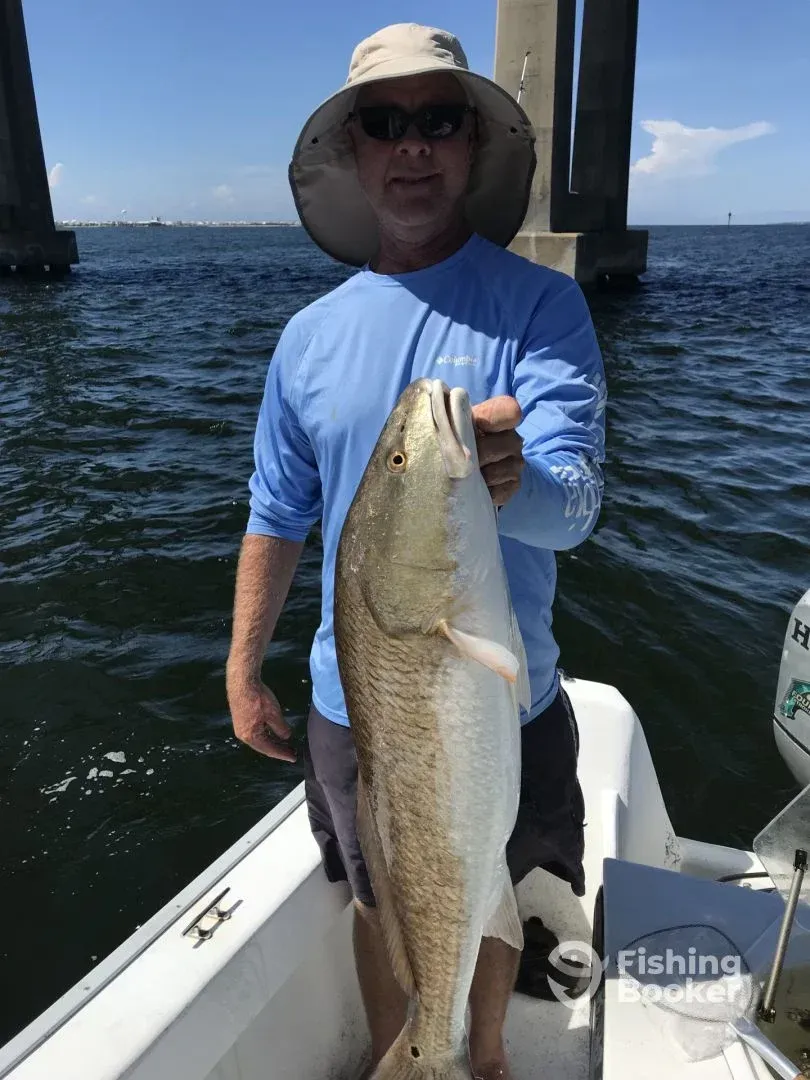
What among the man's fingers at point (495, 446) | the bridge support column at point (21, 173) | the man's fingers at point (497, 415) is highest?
the bridge support column at point (21, 173)

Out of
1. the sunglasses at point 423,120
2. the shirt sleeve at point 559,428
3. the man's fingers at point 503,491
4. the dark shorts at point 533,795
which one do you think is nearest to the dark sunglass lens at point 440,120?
the sunglasses at point 423,120

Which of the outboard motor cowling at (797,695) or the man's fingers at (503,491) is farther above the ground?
the man's fingers at (503,491)

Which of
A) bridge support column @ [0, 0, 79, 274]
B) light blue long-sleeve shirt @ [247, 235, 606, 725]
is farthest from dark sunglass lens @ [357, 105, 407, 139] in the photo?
bridge support column @ [0, 0, 79, 274]

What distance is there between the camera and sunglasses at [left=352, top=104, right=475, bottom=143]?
2.21 metres

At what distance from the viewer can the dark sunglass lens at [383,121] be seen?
2.22 metres

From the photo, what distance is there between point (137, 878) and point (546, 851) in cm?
311

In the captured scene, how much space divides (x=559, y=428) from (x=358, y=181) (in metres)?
1.29

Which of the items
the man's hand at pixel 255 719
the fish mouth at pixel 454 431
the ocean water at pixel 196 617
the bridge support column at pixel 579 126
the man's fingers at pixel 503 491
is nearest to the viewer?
the fish mouth at pixel 454 431

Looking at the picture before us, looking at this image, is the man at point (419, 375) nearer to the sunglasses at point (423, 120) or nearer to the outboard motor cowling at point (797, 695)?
the sunglasses at point (423, 120)

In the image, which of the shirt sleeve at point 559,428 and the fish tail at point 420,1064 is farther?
the fish tail at point 420,1064

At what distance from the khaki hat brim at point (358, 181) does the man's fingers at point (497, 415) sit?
1.07 meters

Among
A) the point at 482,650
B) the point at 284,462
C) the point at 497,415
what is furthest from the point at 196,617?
the point at 497,415

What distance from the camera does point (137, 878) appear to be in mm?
4551
